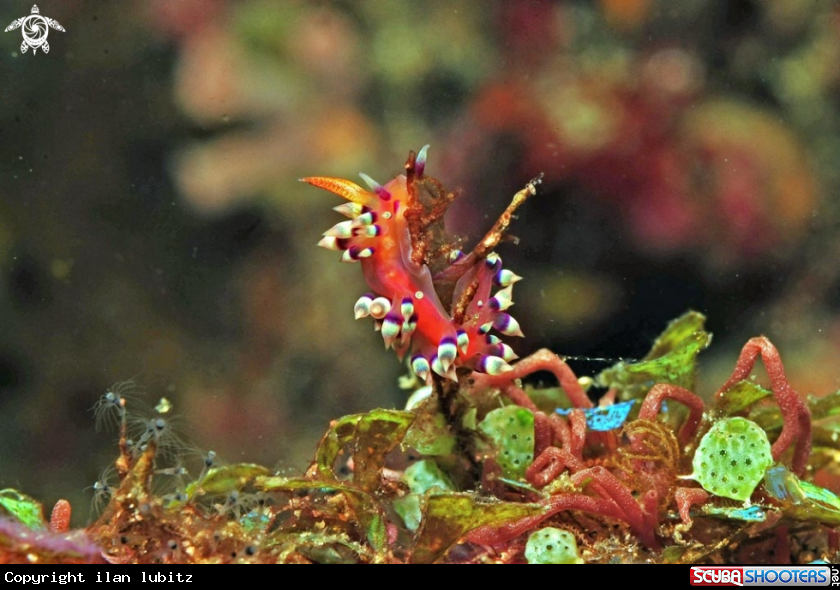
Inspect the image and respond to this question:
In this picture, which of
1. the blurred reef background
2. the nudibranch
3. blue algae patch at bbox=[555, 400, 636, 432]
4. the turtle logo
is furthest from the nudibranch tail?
the turtle logo

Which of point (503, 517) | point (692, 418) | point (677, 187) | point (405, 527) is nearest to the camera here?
point (503, 517)

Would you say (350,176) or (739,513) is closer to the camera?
(739,513)

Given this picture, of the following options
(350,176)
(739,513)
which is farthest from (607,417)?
(350,176)

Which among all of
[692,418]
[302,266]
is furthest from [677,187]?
[302,266]

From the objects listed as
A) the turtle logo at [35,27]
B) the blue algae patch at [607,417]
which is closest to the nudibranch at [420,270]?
the blue algae patch at [607,417]

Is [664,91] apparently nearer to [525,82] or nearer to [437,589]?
[525,82]

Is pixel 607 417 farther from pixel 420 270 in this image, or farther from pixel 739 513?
pixel 420 270

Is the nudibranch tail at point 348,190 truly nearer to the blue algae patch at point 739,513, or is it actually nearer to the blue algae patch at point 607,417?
the blue algae patch at point 607,417
